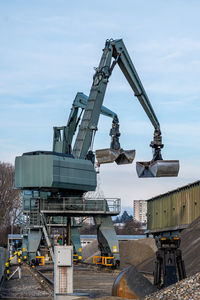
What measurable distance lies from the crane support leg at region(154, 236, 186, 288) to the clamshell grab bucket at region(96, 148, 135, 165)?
16.4 m

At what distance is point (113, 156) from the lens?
111ft

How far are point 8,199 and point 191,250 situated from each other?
53.9 meters

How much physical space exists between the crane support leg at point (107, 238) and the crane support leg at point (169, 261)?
18.1m

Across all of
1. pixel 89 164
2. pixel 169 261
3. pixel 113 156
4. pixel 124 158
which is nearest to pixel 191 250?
pixel 124 158

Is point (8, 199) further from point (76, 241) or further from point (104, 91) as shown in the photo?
point (104, 91)

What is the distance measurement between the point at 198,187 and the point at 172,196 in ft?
27.6

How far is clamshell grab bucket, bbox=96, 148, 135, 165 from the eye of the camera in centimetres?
3397

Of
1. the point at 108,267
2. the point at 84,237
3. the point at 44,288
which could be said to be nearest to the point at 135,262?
the point at 108,267

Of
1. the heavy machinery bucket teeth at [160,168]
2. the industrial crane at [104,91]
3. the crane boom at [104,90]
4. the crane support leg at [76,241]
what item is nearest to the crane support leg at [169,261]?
the heavy machinery bucket teeth at [160,168]

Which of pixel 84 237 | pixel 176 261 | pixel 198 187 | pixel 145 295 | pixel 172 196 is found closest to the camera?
pixel 145 295

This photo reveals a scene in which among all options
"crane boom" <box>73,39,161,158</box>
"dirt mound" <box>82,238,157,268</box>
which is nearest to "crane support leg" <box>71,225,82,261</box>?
"dirt mound" <box>82,238,157,268</box>

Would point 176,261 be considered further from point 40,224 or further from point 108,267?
point 40,224

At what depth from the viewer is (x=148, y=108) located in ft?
130

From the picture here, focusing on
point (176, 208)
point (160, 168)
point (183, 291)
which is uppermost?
point (160, 168)
